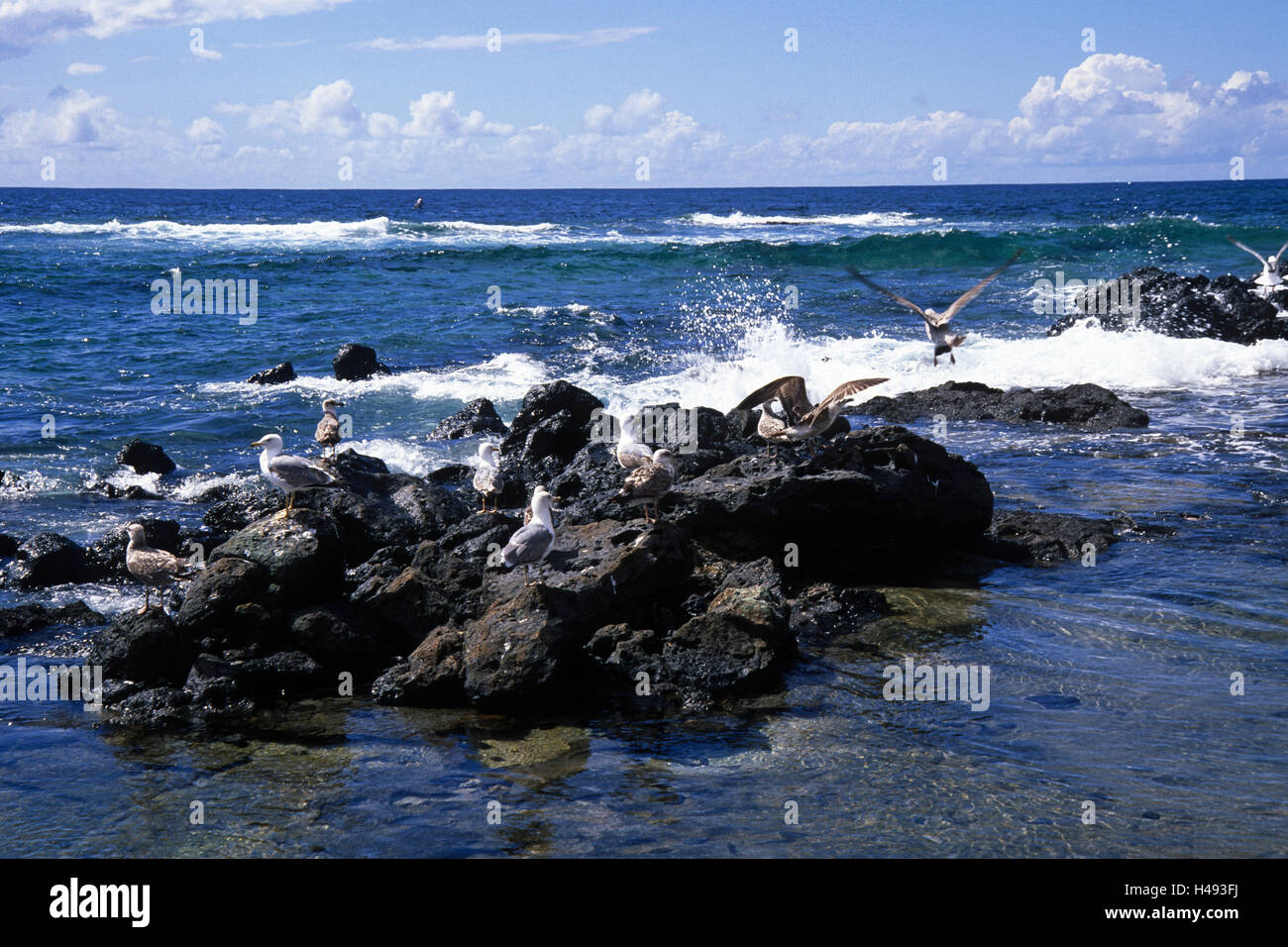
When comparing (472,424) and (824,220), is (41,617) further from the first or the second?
(824,220)

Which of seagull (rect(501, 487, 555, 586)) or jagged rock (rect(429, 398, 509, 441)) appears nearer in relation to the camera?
seagull (rect(501, 487, 555, 586))

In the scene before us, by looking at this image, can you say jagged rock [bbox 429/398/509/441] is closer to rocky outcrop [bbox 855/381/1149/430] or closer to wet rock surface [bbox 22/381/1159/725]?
wet rock surface [bbox 22/381/1159/725]

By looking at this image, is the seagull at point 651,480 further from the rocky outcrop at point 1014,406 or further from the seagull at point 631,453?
the rocky outcrop at point 1014,406

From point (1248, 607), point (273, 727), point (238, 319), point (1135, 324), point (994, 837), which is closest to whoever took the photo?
point (994, 837)

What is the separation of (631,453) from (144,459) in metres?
8.87

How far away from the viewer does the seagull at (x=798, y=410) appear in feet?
33.9

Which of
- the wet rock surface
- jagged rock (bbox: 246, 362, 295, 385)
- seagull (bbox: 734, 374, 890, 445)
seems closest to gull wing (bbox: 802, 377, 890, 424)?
seagull (bbox: 734, 374, 890, 445)

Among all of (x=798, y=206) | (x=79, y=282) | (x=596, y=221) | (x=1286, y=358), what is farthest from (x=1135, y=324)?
(x=798, y=206)

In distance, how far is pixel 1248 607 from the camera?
30.0 ft

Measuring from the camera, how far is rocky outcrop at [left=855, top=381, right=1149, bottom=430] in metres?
16.9

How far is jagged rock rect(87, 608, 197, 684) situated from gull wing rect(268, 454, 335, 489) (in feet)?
6.33

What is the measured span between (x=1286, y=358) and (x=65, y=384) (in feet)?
81.5

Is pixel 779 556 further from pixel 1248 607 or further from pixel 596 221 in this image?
pixel 596 221

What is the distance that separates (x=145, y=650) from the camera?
26.6 ft
